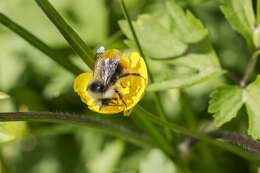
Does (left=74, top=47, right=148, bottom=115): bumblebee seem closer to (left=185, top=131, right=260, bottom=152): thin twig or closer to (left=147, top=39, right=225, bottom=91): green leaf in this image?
(left=147, top=39, right=225, bottom=91): green leaf

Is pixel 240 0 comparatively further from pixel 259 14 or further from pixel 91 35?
pixel 91 35

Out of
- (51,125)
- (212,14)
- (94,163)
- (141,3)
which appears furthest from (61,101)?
(212,14)

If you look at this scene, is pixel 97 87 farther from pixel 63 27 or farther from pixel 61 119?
pixel 63 27

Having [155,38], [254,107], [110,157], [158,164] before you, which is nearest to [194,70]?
[155,38]

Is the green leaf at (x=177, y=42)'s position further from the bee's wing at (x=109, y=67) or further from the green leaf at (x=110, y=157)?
the green leaf at (x=110, y=157)

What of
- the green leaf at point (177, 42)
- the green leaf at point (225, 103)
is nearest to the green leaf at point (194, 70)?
the green leaf at point (177, 42)

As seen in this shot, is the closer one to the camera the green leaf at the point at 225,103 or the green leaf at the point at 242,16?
the green leaf at the point at 225,103
